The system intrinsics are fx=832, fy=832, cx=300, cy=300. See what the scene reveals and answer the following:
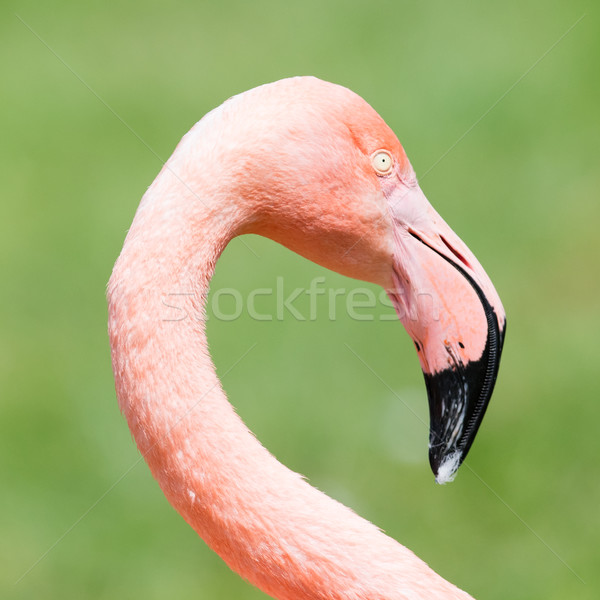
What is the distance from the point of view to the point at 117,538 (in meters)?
4.27

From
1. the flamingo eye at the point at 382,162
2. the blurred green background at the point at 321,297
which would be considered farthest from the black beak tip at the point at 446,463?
the blurred green background at the point at 321,297

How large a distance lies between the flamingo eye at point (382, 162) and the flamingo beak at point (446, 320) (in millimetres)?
37

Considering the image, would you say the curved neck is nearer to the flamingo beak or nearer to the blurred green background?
the flamingo beak

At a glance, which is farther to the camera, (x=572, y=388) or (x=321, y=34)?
(x=321, y=34)

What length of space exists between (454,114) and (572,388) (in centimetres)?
288

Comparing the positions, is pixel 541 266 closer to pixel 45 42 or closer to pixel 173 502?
pixel 173 502

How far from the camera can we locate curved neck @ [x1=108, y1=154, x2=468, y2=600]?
5.65 ft

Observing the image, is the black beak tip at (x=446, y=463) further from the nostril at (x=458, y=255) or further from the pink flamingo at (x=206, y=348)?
the nostril at (x=458, y=255)

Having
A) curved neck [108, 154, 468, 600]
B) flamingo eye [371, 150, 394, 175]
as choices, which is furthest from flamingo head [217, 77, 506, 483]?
curved neck [108, 154, 468, 600]

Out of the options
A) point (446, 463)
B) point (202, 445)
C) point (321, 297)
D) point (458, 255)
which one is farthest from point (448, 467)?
point (321, 297)

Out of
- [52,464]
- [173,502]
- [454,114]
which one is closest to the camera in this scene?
[173,502]

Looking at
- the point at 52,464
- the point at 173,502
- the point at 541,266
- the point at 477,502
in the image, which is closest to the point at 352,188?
the point at 173,502

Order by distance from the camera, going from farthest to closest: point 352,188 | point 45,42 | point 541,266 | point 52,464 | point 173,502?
point 45,42, point 541,266, point 52,464, point 352,188, point 173,502

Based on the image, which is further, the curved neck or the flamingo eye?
the flamingo eye
